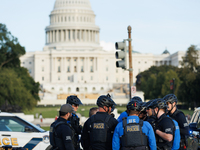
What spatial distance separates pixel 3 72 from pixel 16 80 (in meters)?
1.84

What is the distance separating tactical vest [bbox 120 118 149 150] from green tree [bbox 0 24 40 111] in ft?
141

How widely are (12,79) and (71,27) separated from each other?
90.4 metres

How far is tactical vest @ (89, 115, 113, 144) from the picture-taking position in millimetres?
7863

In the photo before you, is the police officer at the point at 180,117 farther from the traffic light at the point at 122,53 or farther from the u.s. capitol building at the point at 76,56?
the u.s. capitol building at the point at 76,56

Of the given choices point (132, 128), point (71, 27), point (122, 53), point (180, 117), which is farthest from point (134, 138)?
point (71, 27)

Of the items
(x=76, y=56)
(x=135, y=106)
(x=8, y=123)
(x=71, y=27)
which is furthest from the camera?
(x=71, y=27)

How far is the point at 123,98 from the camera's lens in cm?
9431

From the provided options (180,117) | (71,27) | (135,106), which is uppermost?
(71,27)

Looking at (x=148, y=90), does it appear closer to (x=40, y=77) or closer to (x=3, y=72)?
(x=3, y=72)

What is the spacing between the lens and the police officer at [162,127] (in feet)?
25.8

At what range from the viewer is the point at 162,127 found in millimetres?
7938

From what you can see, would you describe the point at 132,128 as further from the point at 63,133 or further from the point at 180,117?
the point at 180,117

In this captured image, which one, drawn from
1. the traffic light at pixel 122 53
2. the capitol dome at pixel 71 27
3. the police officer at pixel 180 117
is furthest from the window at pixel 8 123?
the capitol dome at pixel 71 27

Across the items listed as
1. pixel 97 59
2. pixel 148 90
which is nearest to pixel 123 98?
pixel 148 90
